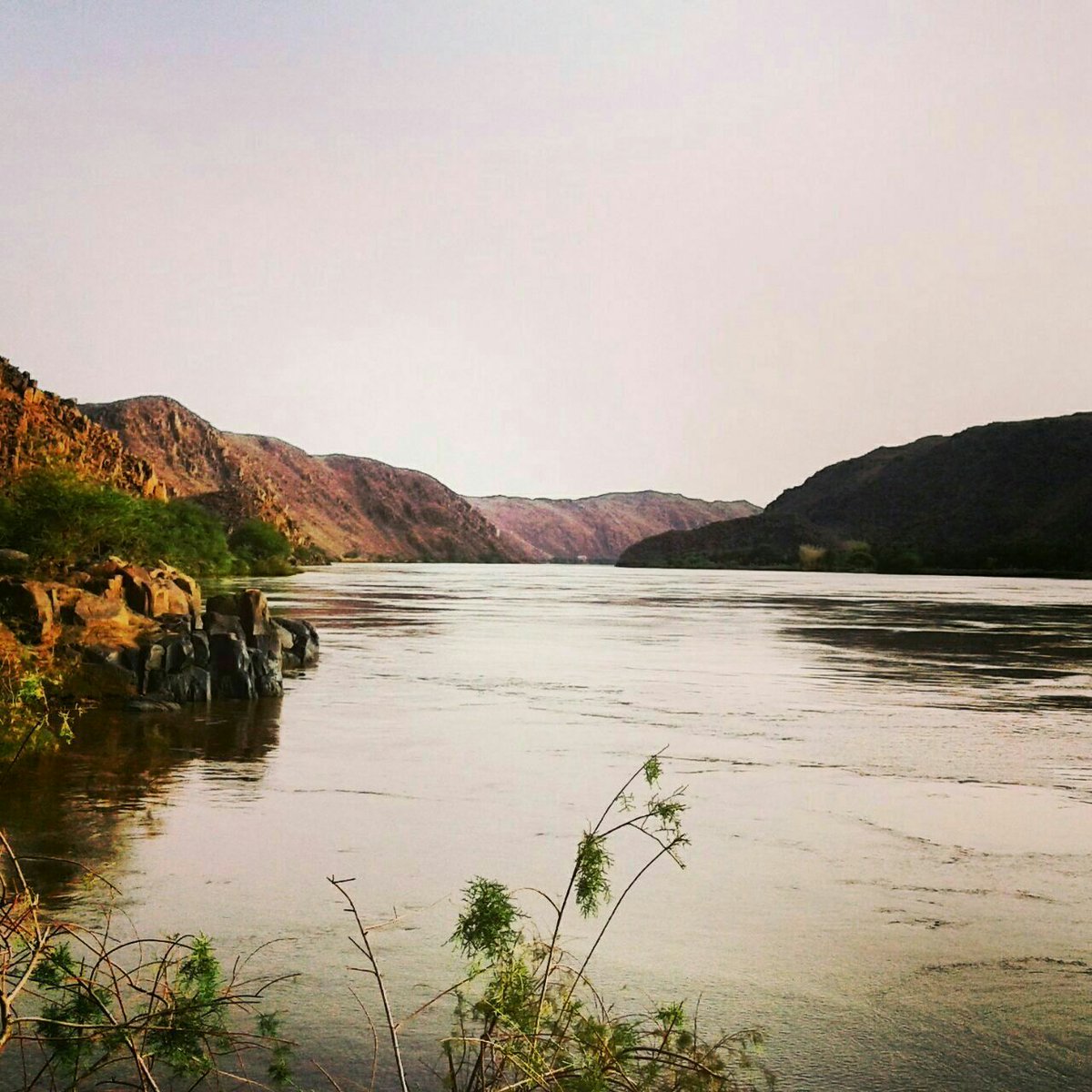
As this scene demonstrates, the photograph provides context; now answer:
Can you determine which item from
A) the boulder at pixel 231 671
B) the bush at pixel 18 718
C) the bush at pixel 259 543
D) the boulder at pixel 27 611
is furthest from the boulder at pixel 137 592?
the bush at pixel 259 543

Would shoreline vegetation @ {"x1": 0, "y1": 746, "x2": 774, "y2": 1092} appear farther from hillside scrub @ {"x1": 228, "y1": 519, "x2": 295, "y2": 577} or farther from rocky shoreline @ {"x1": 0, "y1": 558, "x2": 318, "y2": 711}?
hillside scrub @ {"x1": 228, "y1": 519, "x2": 295, "y2": 577}

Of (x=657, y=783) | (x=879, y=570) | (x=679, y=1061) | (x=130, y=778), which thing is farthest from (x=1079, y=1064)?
(x=879, y=570)

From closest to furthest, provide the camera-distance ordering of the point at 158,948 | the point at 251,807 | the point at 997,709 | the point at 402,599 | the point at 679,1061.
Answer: the point at 679,1061 → the point at 158,948 → the point at 251,807 → the point at 997,709 → the point at 402,599

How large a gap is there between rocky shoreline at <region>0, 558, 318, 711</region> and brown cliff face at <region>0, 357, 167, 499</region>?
35432 millimetres

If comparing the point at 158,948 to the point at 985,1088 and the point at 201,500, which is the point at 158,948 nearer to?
the point at 985,1088

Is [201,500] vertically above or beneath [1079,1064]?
above

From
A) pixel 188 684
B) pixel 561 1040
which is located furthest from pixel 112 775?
pixel 561 1040

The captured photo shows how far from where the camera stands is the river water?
5961 millimetres

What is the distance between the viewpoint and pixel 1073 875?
8.79 m

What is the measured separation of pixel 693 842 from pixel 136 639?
12033mm

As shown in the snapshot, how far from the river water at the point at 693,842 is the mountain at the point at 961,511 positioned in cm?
12124

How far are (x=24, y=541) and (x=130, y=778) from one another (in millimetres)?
22701

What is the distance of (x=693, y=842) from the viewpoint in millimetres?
9797

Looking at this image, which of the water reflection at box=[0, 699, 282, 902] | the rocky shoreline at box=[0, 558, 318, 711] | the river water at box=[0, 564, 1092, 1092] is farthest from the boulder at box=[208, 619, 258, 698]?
the river water at box=[0, 564, 1092, 1092]
